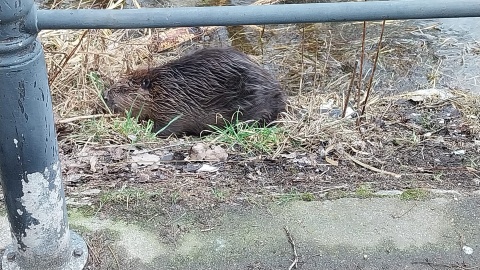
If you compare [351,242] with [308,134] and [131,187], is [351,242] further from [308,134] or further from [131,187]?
[308,134]

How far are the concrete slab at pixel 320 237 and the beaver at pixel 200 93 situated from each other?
181 cm

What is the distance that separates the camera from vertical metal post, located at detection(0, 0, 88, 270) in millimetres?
1532

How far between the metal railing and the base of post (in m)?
0.14

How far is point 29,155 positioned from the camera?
66.0 inches

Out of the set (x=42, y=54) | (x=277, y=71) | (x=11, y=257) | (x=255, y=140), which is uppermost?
(x=42, y=54)

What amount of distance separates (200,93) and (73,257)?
2.18m

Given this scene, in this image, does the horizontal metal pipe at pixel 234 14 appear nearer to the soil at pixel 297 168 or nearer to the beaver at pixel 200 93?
the soil at pixel 297 168

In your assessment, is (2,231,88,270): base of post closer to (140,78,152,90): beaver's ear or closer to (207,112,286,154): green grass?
(207,112,286,154): green grass

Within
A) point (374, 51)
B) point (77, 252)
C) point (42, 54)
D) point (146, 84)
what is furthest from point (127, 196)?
point (374, 51)

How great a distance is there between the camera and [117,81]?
4.22m

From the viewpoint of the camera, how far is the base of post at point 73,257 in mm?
1891

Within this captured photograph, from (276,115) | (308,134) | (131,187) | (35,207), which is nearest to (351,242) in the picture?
(131,187)

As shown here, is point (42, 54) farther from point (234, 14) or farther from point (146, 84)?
point (146, 84)

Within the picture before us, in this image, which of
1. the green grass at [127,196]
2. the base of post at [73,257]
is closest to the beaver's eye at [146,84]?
the green grass at [127,196]
